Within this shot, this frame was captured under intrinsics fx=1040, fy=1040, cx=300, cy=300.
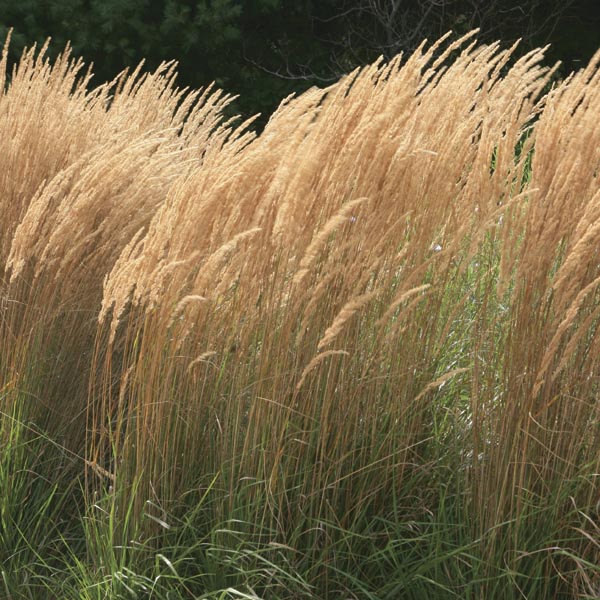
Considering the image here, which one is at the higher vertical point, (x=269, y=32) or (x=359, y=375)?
(x=269, y=32)

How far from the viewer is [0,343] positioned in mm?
3387

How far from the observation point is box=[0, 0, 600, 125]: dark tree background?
1032 cm

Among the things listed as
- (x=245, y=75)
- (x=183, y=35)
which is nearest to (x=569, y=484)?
(x=183, y=35)

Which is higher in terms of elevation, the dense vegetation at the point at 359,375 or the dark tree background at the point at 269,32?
the dark tree background at the point at 269,32

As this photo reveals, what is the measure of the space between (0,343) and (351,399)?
1371mm

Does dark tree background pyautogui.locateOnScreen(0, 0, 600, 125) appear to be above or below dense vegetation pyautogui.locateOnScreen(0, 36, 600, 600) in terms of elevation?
above

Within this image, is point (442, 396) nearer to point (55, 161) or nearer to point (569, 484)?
point (569, 484)

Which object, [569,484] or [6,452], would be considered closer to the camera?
[569,484]

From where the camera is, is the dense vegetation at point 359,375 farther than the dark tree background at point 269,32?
No

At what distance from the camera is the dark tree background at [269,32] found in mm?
10320

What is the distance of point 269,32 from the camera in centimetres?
1184

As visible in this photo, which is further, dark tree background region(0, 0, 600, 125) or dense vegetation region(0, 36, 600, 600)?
dark tree background region(0, 0, 600, 125)

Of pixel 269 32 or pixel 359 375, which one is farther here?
pixel 269 32

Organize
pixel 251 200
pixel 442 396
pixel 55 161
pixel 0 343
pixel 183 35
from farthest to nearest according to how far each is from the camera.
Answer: pixel 183 35
pixel 55 161
pixel 0 343
pixel 442 396
pixel 251 200
